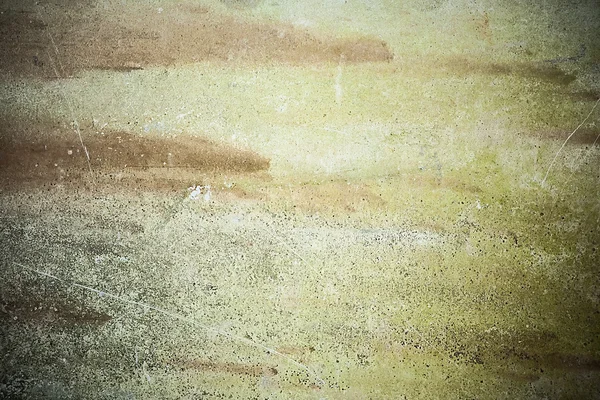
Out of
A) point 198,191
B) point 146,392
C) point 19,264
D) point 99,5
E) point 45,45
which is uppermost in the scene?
point 99,5

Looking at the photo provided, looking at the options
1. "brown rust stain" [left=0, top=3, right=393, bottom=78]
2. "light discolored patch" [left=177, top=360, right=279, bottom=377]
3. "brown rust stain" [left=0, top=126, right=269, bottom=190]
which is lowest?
"light discolored patch" [left=177, top=360, right=279, bottom=377]

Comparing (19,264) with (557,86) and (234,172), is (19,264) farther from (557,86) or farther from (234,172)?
(557,86)

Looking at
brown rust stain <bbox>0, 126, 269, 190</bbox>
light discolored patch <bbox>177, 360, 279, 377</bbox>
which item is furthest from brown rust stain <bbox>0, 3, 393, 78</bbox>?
light discolored patch <bbox>177, 360, 279, 377</bbox>

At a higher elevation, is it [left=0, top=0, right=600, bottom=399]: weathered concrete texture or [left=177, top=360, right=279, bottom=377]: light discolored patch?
[left=0, top=0, right=600, bottom=399]: weathered concrete texture

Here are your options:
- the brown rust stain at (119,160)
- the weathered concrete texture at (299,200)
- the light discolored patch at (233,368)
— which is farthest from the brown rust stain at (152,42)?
the light discolored patch at (233,368)

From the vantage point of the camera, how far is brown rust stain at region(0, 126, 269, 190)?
2766 mm

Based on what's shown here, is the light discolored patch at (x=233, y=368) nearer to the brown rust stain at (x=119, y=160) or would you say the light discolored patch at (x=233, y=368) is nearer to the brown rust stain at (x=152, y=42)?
the brown rust stain at (x=119, y=160)

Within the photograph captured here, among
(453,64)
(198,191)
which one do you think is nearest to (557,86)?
(453,64)

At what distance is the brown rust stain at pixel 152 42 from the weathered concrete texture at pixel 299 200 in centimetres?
1

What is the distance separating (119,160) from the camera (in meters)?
2.77

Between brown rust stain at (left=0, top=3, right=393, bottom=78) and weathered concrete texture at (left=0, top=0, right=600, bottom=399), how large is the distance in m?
0.01

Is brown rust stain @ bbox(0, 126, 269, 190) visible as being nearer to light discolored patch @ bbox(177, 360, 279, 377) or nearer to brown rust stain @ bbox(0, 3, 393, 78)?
brown rust stain @ bbox(0, 3, 393, 78)

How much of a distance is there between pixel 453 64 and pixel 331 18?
2.90 feet

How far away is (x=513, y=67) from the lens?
279 centimetres
